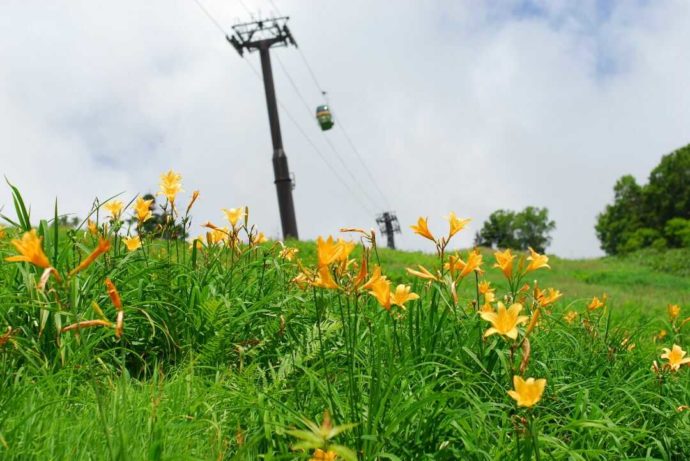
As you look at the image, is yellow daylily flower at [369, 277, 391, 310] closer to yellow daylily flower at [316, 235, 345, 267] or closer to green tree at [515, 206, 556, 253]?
yellow daylily flower at [316, 235, 345, 267]

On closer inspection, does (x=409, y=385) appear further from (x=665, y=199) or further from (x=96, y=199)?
(x=665, y=199)

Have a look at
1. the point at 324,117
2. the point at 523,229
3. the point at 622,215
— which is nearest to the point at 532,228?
the point at 523,229

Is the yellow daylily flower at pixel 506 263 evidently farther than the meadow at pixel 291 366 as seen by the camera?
Yes

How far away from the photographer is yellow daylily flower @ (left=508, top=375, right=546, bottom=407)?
1.27 metres

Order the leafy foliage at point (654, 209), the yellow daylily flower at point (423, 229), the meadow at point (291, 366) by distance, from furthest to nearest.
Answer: the leafy foliage at point (654, 209)
the yellow daylily flower at point (423, 229)
the meadow at point (291, 366)

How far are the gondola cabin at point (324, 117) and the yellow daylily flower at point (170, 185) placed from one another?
17.2 m

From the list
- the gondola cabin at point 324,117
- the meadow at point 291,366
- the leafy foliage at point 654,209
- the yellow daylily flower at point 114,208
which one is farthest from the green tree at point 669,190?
the yellow daylily flower at point 114,208

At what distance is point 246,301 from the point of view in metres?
2.61

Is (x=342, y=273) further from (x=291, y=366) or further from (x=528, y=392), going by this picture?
(x=291, y=366)

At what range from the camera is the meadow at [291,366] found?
59.8 inches

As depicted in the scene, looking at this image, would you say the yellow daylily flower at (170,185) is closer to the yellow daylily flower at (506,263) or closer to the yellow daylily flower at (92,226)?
the yellow daylily flower at (92,226)

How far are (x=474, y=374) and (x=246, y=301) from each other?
1054 mm

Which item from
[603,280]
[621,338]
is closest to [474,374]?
[621,338]

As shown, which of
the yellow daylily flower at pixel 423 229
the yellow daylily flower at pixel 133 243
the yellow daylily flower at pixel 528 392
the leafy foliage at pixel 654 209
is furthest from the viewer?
the leafy foliage at pixel 654 209
